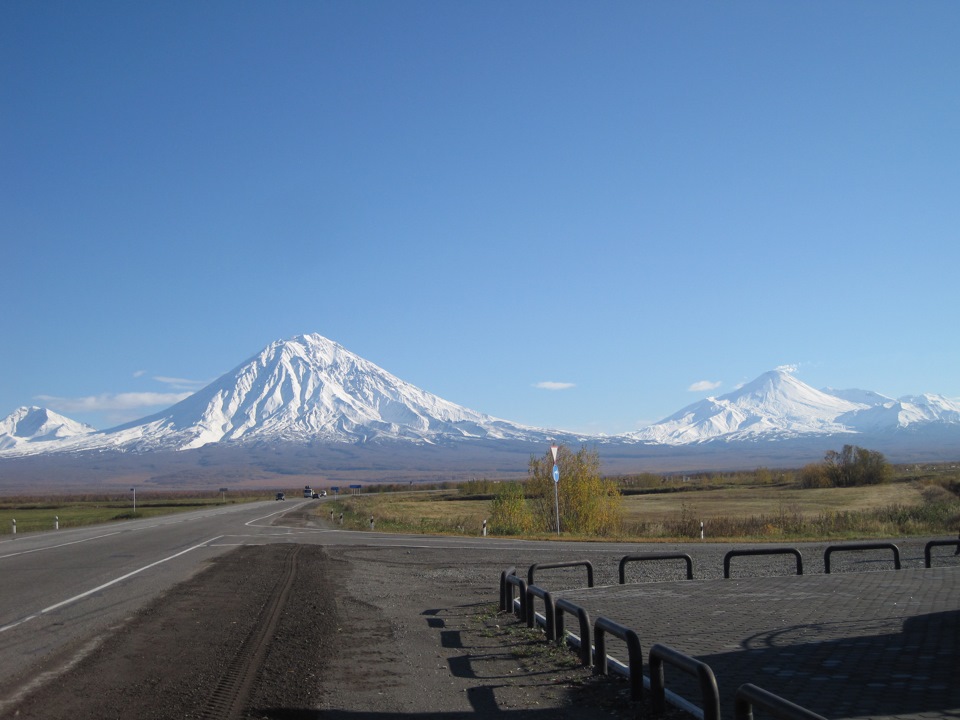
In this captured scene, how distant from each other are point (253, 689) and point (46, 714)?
1.67 m

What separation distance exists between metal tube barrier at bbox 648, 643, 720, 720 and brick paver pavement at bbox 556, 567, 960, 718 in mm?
559

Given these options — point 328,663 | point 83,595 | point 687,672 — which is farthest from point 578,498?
point 687,672

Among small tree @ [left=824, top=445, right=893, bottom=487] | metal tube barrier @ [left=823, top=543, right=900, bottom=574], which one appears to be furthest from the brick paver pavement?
small tree @ [left=824, top=445, right=893, bottom=487]

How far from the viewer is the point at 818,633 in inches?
392

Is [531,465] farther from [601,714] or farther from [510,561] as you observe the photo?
[601,714]

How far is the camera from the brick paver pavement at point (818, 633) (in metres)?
7.25

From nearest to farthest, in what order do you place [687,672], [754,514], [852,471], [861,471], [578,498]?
[687,672], [578,498], [754,514], [861,471], [852,471]

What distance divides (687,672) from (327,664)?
412 centimetres

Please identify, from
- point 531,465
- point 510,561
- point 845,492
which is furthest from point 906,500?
point 510,561

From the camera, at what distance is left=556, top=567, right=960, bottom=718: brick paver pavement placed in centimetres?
725

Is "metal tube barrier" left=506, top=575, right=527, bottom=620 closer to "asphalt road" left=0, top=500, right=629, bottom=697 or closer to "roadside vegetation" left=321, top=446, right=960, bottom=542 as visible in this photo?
"asphalt road" left=0, top=500, right=629, bottom=697

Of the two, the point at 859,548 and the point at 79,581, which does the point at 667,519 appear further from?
the point at 79,581

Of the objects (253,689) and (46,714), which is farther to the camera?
(253,689)

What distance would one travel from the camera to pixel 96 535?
33594 mm
